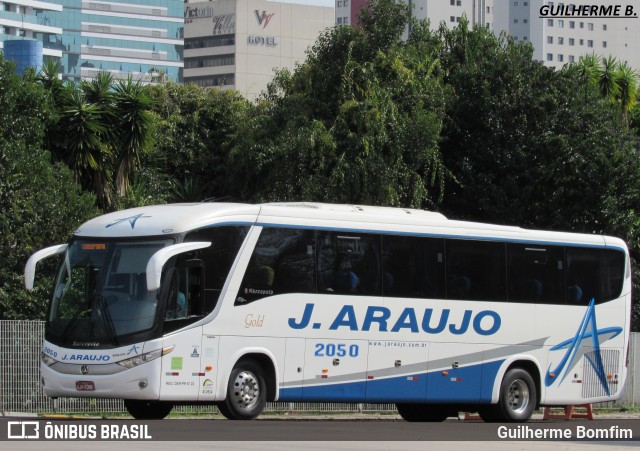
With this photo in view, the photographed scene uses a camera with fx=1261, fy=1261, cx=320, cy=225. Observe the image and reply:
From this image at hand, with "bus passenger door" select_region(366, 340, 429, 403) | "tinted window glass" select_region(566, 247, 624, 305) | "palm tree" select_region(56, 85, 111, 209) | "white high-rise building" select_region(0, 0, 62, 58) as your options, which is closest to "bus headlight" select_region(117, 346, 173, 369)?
"bus passenger door" select_region(366, 340, 429, 403)

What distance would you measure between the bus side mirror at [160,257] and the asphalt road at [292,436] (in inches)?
81.9

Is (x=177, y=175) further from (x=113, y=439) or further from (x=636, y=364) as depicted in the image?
(x=113, y=439)

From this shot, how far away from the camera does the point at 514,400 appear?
24.0m

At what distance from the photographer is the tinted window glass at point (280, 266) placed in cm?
2034

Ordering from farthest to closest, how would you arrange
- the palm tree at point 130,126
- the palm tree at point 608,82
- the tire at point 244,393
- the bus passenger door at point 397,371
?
the palm tree at point 608,82
the palm tree at point 130,126
the bus passenger door at point 397,371
the tire at point 244,393

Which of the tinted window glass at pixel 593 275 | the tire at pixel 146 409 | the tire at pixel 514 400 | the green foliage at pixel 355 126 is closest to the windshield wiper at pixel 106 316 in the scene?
the tire at pixel 146 409

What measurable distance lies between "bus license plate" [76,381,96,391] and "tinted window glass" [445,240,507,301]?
7110 millimetres

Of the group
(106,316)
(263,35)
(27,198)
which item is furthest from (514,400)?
(263,35)

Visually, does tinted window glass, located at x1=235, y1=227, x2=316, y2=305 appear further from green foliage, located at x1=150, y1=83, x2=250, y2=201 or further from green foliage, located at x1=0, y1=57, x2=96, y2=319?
green foliage, located at x1=150, y1=83, x2=250, y2=201

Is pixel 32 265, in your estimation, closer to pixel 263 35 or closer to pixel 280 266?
pixel 280 266

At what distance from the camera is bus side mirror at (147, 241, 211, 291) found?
18.5 metres

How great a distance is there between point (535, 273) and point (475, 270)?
1.54 m

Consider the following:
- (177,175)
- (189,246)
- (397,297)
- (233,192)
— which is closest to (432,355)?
(397,297)

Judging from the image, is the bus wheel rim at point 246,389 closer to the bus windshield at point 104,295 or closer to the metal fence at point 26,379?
the bus windshield at point 104,295
